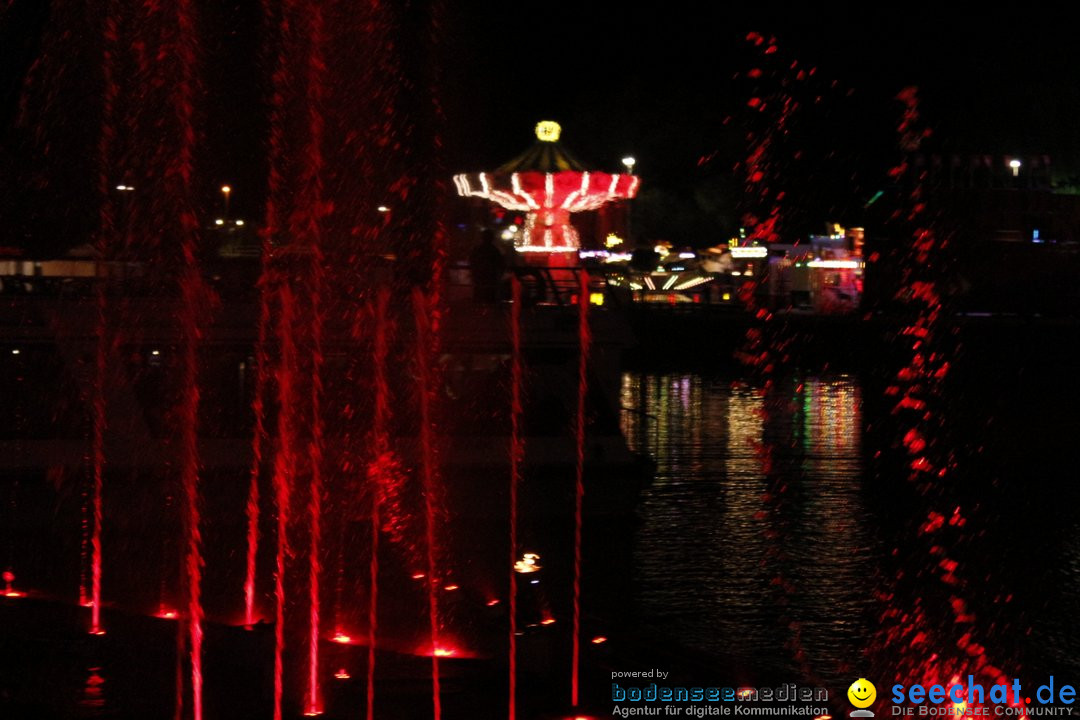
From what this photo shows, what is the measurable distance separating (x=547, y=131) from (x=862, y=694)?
29096mm

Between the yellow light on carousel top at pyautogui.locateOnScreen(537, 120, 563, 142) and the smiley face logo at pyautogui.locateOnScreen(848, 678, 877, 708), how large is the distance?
28.7 meters

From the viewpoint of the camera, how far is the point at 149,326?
13.9m

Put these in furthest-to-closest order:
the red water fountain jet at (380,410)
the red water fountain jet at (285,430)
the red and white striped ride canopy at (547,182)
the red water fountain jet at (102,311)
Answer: the red and white striped ride canopy at (547,182), the red water fountain jet at (380,410), the red water fountain jet at (285,430), the red water fountain jet at (102,311)

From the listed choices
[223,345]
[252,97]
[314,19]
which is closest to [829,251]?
[252,97]

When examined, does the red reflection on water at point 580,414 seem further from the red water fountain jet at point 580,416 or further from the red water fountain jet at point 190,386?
the red water fountain jet at point 190,386

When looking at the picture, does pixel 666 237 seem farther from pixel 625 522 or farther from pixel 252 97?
pixel 625 522

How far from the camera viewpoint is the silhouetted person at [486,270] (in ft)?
49.4

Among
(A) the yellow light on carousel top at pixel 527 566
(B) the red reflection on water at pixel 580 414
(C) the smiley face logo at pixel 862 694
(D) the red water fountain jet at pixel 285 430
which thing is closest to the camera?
(C) the smiley face logo at pixel 862 694

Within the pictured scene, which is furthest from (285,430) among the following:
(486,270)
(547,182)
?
(547,182)

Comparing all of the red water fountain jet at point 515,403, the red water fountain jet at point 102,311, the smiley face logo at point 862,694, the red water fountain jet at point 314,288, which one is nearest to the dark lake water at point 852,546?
the smiley face logo at point 862,694

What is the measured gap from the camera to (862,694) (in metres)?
7.26

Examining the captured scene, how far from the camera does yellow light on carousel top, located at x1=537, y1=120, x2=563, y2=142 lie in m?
35.1

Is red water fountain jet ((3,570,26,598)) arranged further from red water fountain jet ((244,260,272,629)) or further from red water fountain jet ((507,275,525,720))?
red water fountain jet ((507,275,525,720))

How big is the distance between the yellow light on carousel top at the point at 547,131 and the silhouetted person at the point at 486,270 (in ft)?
64.5
